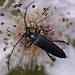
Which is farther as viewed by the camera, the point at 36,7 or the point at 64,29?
the point at 64,29

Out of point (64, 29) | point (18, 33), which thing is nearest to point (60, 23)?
point (64, 29)

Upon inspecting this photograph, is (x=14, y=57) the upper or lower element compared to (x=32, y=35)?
lower

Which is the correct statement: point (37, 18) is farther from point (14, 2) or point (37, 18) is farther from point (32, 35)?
point (14, 2)

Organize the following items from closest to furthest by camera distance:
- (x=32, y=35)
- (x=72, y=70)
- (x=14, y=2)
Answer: (x=14, y=2), (x=32, y=35), (x=72, y=70)

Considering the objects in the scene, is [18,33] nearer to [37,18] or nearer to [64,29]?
[37,18]

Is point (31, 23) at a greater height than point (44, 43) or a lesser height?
greater

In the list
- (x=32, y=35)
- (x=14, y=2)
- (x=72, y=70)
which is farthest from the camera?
(x=72, y=70)

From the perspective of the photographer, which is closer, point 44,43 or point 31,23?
point 44,43

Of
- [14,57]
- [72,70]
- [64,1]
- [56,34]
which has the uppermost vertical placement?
[64,1]
